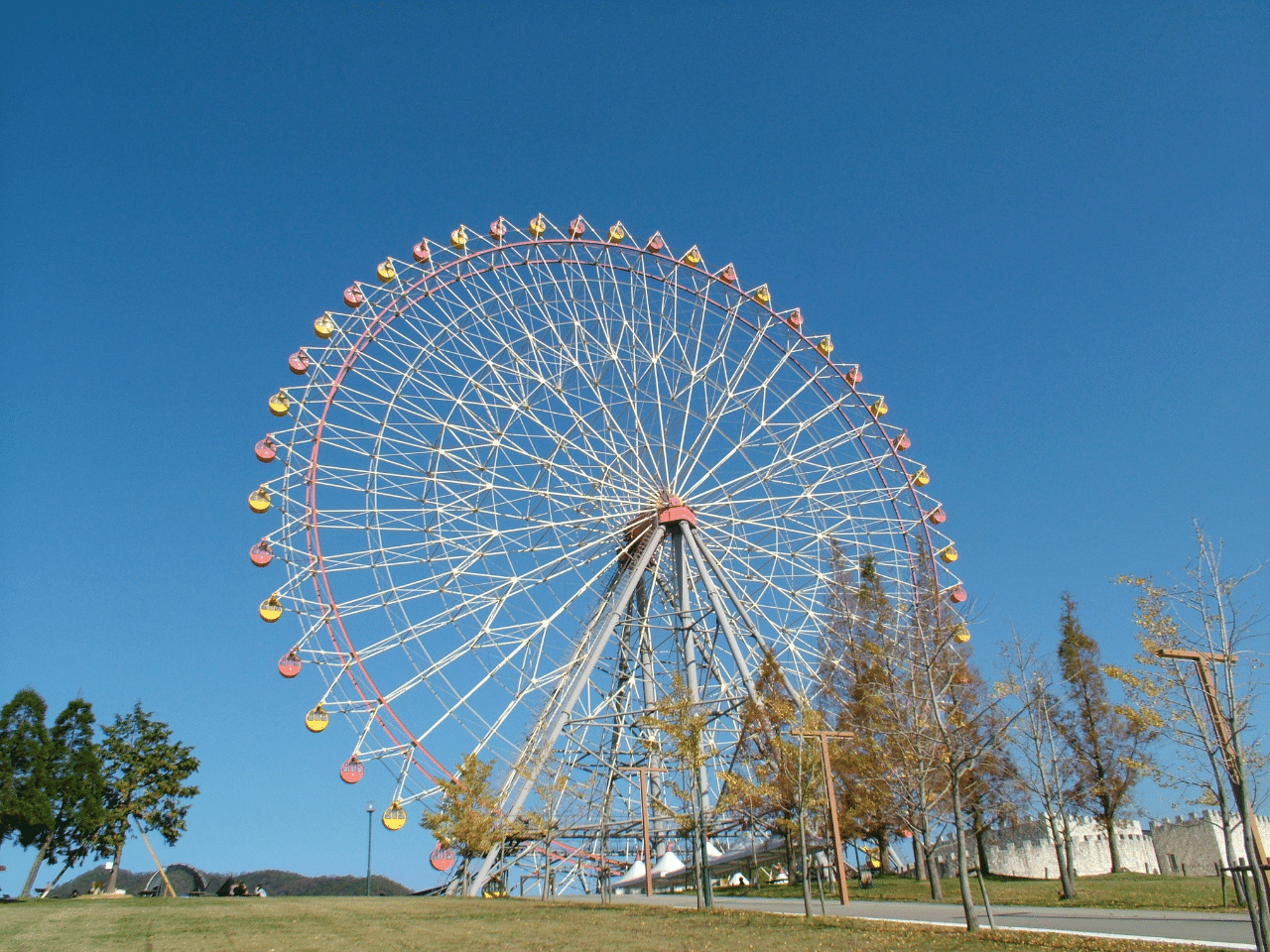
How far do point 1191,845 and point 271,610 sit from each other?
Result: 124 feet

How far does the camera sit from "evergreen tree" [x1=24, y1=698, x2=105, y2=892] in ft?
95.3

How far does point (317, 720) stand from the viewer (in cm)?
2341

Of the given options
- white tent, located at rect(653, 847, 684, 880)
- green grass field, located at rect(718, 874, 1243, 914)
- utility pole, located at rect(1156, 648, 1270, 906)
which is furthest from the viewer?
white tent, located at rect(653, 847, 684, 880)

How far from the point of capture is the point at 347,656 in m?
24.3

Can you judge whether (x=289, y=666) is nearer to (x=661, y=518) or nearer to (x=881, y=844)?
(x=661, y=518)

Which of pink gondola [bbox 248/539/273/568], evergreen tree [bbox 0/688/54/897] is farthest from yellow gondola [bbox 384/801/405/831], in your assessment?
evergreen tree [bbox 0/688/54/897]

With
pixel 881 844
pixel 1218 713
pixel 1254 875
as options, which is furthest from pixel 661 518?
pixel 1254 875

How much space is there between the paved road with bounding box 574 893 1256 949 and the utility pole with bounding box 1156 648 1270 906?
1734 millimetres

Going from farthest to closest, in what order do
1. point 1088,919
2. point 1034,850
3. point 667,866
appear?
point 1034,850 → point 667,866 → point 1088,919

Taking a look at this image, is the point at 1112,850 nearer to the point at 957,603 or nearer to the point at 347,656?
the point at 957,603

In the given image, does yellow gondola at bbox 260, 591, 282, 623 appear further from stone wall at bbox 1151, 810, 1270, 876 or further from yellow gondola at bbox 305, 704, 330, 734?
stone wall at bbox 1151, 810, 1270, 876

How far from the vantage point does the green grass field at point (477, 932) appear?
1179 centimetres

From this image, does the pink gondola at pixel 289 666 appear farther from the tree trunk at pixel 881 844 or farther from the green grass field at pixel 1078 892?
the tree trunk at pixel 881 844

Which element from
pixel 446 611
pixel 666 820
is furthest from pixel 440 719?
pixel 666 820
